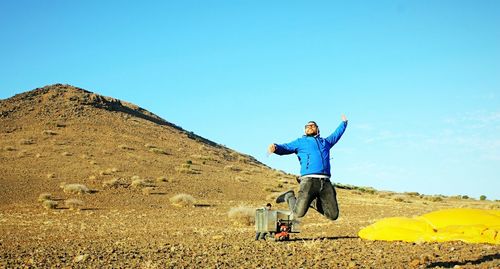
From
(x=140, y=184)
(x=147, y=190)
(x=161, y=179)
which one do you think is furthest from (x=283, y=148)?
(x=161, y=179)

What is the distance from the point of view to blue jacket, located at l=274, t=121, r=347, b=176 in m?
8.82

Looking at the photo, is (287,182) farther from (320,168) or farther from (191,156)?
(320,168)

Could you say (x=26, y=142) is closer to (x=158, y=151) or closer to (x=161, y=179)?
(x=158, y=151)

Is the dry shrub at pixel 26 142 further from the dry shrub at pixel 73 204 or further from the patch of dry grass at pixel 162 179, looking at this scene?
the dry shrub at pixel 73 204

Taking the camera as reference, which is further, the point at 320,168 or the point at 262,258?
the point at 262,258

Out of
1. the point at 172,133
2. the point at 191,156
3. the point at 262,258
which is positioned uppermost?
the point at 172,133

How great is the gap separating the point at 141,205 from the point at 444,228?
20514mm

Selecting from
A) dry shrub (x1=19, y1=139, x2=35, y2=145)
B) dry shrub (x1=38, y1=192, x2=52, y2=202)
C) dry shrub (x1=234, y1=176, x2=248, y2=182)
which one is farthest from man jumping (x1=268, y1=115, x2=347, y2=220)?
dry shrub (x1=19, y1=139, x2=35, y2=145)

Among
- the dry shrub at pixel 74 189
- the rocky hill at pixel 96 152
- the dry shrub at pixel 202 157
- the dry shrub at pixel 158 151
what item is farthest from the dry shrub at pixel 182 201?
the dry shrub at pixel 202 157

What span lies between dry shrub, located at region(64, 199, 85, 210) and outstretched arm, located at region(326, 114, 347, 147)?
21516mm

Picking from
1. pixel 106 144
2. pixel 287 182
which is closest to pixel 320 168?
pixel 287 182

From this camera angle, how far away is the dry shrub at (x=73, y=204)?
27.8 meters

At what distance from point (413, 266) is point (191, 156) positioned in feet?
145

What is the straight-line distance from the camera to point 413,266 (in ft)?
27.8
